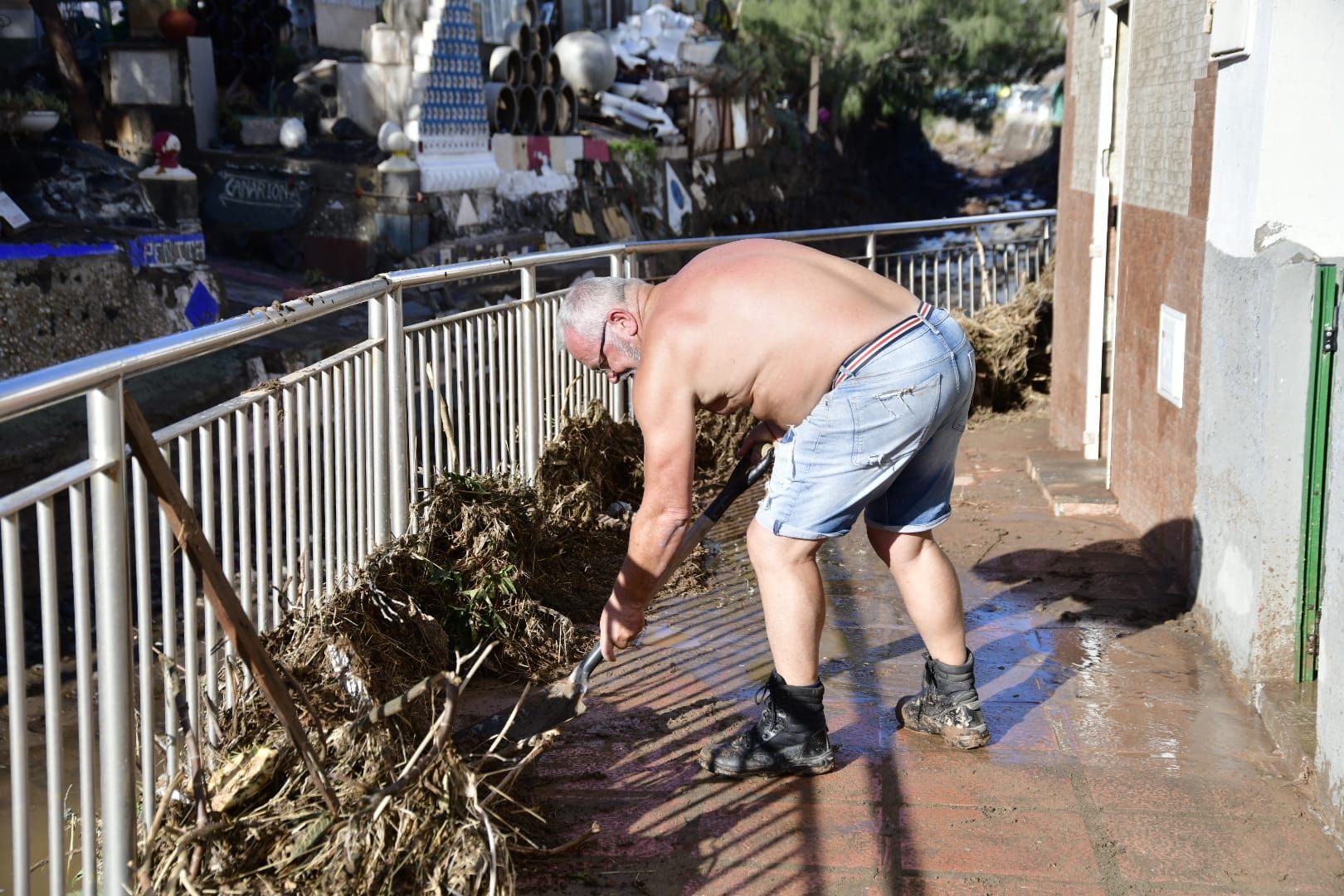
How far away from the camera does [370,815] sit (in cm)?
243

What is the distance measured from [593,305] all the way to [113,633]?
1.44 metres

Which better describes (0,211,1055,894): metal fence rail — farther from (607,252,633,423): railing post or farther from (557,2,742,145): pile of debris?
(557,2,742,145): pile of debris

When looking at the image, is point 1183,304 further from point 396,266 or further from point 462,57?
point 462,57

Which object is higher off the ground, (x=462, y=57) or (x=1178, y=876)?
(x=462, y=57)

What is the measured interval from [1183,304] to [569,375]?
271 centimetres

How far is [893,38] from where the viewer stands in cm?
3216

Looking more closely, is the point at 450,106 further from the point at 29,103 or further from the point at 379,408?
the point at 379,408

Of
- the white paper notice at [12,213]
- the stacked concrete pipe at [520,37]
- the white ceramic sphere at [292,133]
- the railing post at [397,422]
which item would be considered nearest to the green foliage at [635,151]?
the stacked concrete pipe at [520,37]

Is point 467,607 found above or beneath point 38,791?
above

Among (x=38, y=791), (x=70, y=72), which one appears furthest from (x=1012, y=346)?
(x=70, y=72)

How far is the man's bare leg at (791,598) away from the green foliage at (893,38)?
28512 mm

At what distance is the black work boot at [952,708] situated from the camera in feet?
11.6

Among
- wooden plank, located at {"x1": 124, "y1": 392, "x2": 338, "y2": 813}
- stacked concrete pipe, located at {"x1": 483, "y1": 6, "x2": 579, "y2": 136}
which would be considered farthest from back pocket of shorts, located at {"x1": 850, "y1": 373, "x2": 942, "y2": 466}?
stacked concrete pipe, located at {"x1": 483, "y1": 6, "x2": 579, "y2": 136}

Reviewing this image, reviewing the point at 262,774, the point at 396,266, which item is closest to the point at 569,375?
the point at 262,774
